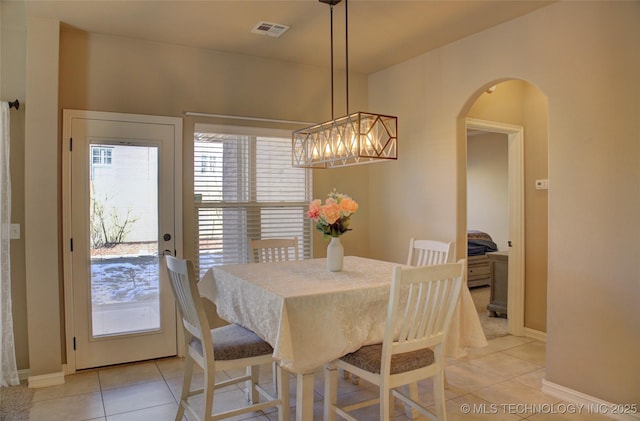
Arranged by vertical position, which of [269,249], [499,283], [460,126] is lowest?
[499,283]

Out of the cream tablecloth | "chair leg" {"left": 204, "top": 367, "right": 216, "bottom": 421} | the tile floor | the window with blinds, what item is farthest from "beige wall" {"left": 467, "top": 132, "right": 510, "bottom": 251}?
"chair leg" {"left": 204, "top": 367, "right": 216, "bottom": 421}

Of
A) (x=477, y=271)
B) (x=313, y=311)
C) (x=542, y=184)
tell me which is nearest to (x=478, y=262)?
(x=477, y=271)

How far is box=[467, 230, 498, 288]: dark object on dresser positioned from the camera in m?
6.61

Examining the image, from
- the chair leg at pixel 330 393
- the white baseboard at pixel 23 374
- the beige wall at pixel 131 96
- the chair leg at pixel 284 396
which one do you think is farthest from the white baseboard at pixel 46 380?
Result: the chair leg at pixel 330 393

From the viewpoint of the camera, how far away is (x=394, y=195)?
4.50 meters

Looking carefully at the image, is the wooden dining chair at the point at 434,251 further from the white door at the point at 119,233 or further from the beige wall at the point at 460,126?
the white door at the point at 119,233

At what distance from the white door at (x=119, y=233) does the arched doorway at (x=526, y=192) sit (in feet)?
9.44

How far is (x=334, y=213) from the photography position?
274cm

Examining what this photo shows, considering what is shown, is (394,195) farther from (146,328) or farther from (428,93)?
(146,328)

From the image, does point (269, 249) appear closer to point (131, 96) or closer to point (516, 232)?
point (131, 96)

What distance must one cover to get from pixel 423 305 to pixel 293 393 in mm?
1388

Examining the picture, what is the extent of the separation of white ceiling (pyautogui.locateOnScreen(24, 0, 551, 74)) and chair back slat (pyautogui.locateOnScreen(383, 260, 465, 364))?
1905 millimetres

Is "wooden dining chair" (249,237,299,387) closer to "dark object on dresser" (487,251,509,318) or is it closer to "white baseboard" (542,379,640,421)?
"white baseboard" (542,379,640,421)

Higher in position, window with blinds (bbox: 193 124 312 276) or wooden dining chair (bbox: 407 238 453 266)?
window with blinds (bbox: 193 124 312 276)
